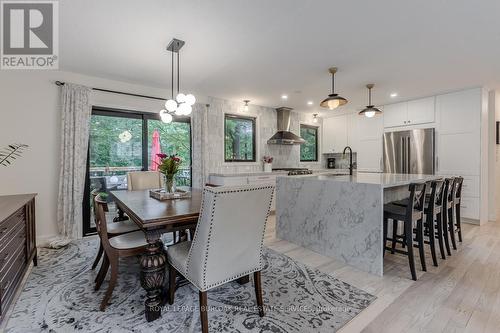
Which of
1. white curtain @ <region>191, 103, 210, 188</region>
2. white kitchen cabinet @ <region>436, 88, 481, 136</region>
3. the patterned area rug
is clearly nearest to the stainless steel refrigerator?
white kitchen cabinet @ <region>436, 88, 481, 136</region>

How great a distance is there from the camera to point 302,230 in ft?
10.3

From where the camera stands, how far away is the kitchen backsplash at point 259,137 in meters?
4.80

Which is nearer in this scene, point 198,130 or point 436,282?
point 436,282

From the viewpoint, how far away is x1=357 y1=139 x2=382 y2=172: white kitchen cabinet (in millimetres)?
5504

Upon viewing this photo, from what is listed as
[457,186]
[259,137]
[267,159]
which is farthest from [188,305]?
[259,137]

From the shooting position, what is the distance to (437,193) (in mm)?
2721

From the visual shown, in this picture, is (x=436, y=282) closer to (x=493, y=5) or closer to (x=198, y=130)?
(x=493, y=5)

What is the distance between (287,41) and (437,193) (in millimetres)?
2430

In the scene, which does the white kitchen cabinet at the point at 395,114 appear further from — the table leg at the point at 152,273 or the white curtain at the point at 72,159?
the white curtain at the point at 72,159

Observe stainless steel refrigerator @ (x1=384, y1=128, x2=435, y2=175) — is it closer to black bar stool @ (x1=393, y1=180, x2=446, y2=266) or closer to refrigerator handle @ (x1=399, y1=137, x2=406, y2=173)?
refrigerator handle @ (x1=399, y1=137, x2=406, y2=173)

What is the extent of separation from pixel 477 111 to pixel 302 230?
3846 mm

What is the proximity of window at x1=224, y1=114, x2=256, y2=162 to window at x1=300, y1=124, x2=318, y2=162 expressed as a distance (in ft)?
5.58

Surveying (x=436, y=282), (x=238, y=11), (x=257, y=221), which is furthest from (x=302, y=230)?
(x=238, y=11)

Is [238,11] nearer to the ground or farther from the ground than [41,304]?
farther from the ground
